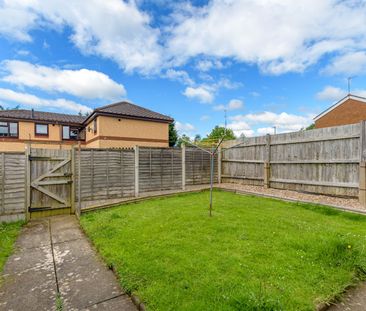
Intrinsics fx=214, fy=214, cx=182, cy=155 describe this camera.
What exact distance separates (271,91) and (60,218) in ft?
53.8

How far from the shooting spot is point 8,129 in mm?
18672

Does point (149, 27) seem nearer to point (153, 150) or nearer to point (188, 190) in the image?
point (153, 150)

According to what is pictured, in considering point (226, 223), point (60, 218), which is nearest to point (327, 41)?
point (226, 223)

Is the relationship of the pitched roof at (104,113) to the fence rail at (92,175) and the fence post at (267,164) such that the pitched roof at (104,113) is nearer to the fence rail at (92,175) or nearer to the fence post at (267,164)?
the fence rail at (92,175)

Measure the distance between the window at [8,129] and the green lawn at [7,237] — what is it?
17.1 meters

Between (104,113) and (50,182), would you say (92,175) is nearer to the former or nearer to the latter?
(50,182)

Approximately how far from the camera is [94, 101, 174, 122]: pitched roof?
50.4 feet

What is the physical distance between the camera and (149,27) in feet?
31.0

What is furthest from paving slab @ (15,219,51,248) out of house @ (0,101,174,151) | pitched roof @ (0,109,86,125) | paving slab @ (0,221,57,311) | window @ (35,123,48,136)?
pitched roof @ (0,109,86,125)

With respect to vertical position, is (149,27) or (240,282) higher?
(149,27)

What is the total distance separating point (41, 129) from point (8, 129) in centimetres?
242

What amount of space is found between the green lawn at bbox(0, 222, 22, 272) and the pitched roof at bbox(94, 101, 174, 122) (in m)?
10.7

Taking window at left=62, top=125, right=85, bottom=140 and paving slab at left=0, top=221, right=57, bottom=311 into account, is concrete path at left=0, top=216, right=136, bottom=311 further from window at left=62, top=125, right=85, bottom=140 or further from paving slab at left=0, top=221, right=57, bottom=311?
window at left=62, top=125, right=85, bottom=140

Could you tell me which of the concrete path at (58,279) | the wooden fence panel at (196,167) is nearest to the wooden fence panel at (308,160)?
the wooden fence panel at (196,167)
